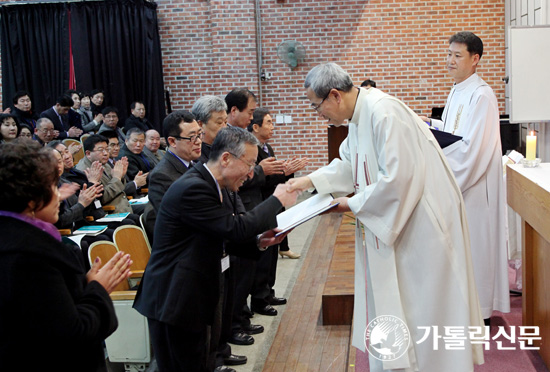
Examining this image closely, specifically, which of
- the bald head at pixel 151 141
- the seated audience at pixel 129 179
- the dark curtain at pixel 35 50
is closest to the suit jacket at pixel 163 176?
the seated audience at pixel 129 179

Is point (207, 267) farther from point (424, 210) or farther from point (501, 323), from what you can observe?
point (501, 323)

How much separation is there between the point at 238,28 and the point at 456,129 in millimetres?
6446

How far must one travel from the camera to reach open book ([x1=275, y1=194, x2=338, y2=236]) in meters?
2.47

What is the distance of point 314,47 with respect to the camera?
9.57 m

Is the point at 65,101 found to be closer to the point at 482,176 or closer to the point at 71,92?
the point at 71,92

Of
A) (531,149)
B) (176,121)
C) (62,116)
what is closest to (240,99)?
(176,121)

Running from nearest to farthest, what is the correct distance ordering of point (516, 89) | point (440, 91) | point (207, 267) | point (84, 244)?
point (207, 267), point (84, 244), point (516, 89), point (440, 91)

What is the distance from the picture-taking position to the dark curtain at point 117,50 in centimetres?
941

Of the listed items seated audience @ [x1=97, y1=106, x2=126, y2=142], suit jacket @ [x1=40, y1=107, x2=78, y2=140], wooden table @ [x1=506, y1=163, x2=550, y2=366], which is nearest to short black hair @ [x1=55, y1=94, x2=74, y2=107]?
suit jacket @ [x1=40, y1=107, x2=78, y2=140]

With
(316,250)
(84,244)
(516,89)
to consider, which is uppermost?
(516,89)

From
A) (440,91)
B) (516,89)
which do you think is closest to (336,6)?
(440,91)

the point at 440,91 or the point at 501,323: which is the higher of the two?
the point at 440,91

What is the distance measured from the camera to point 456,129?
12.0ft

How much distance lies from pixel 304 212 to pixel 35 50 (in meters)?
8.13
